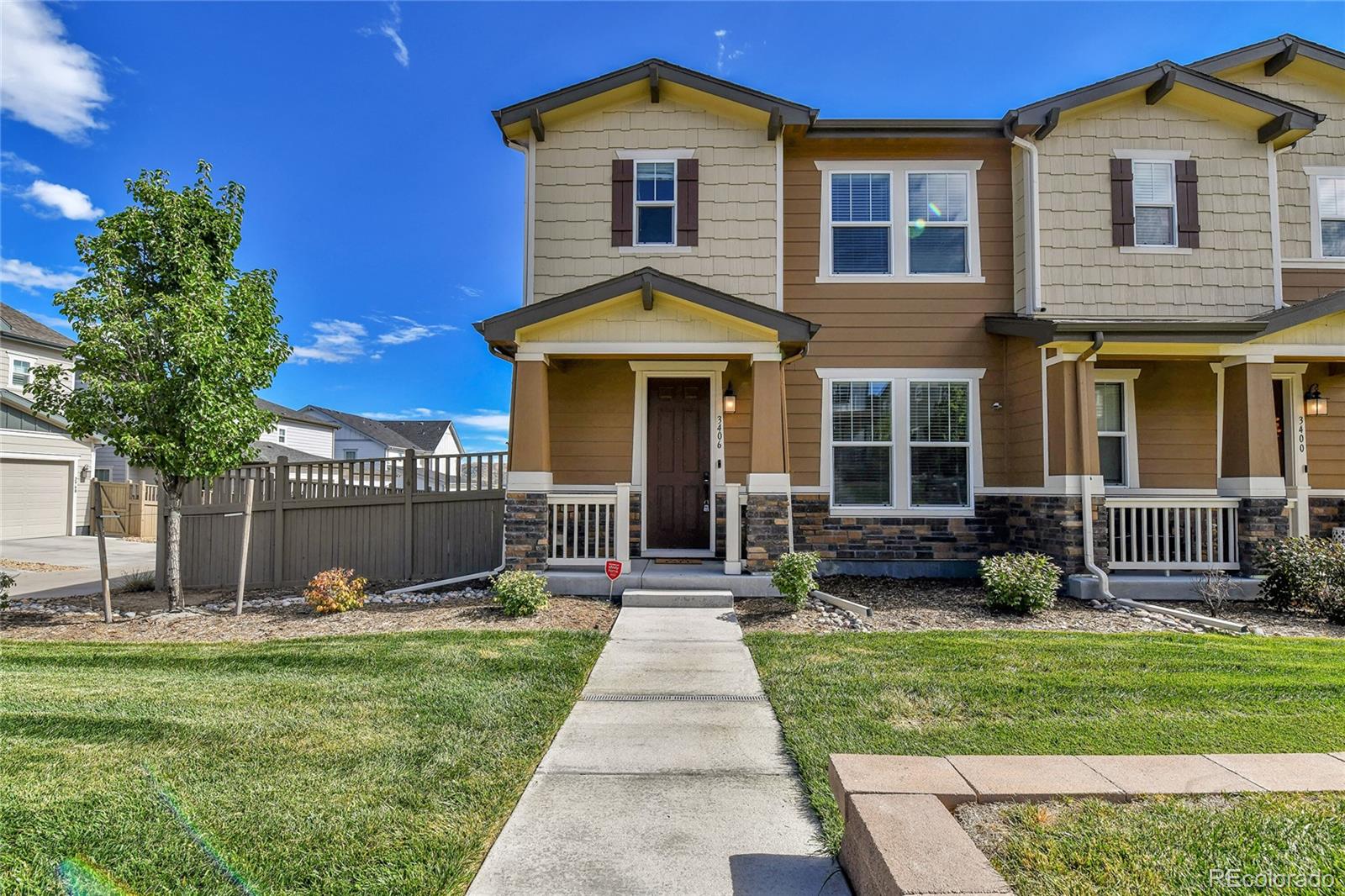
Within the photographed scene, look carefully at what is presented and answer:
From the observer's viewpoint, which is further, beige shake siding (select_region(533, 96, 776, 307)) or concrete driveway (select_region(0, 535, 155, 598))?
concrete driveway (select_region(0, 535, 155, 598))

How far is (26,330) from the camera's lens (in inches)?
792

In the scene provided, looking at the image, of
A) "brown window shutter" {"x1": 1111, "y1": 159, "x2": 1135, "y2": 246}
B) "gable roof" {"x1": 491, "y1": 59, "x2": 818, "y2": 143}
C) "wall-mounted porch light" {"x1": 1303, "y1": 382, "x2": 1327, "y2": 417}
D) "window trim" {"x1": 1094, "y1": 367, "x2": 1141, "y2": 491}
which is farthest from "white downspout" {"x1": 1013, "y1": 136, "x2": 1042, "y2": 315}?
"wall-mounted porch light" {"x1": 1303, "y1": 382, "x2": 1327, "y2": 417}

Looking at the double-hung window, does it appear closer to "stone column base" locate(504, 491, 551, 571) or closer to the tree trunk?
"stone column base" locate(504, 491, 551, 571)

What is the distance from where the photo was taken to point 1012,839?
231 centimetres

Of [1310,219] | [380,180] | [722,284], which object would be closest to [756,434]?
[722,284]

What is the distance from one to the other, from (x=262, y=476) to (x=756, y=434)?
7.18m

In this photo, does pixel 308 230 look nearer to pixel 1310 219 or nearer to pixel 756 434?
pixel 756 434

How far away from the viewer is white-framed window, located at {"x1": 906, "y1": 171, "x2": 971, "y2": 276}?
891 cm

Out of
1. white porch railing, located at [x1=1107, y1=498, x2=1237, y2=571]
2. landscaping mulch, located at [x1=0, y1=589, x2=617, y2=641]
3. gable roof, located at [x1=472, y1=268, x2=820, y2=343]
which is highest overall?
gable roof, located at [x1=472, y1=268, x2=820, y2=343]

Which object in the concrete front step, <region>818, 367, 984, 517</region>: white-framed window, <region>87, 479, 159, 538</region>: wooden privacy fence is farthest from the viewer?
<region>87, 479, 159, 538</region>: wooden privacy fence

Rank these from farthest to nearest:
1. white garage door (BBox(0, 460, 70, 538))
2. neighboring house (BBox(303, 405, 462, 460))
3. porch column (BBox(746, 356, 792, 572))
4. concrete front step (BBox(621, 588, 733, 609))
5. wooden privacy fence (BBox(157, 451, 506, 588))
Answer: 1. neighboring house (BBox(303, 405, 462, 460))
2. white garage door (BBox(0, 460, 70, 538))
3. wooden privacy fence (BBox(157, 451, 506, 588))
4. porch column (BBox(746, 356, 792, 572))
5. concrete front step (BBox(621, 588, 733, 609))

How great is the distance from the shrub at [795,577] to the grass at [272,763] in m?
2.27

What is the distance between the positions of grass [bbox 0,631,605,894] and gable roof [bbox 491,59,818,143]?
6754 millimetres

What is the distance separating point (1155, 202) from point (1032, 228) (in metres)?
1.77
